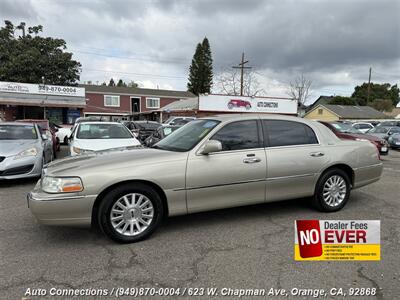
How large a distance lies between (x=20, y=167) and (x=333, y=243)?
242 inches

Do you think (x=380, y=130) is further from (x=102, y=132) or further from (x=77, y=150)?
(x=77, y=150)

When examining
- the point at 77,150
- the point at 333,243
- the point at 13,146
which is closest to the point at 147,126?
the point at 77,150

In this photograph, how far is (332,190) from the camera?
475 cm

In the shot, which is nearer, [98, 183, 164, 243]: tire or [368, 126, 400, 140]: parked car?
[98, 183, 164, 243]: tire

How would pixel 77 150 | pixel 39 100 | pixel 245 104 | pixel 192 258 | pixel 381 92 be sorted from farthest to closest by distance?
pixel 381 92
pixel 245 104
pixel 39 100
pixel 77 150
pixel 192 258

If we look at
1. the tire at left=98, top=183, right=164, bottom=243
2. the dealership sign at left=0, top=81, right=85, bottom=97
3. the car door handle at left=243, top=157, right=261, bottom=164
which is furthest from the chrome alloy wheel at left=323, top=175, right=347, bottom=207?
the dealership sign at left=0, top=81, right=85, bottom=97

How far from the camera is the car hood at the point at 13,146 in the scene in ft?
21.2

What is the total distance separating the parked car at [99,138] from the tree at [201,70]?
56.4 meters

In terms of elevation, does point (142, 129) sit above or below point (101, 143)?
above

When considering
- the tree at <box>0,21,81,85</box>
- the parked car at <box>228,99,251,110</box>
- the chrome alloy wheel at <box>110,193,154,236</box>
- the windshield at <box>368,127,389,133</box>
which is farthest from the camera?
the tree at <box>0,21,81,85</box>

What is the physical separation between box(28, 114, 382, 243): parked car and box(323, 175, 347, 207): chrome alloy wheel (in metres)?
0.02

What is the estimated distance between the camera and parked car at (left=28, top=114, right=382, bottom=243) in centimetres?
347

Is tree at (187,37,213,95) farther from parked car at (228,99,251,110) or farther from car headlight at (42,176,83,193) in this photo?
car headlight at (42,176,83,193)

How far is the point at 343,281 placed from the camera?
2873 millimetres
